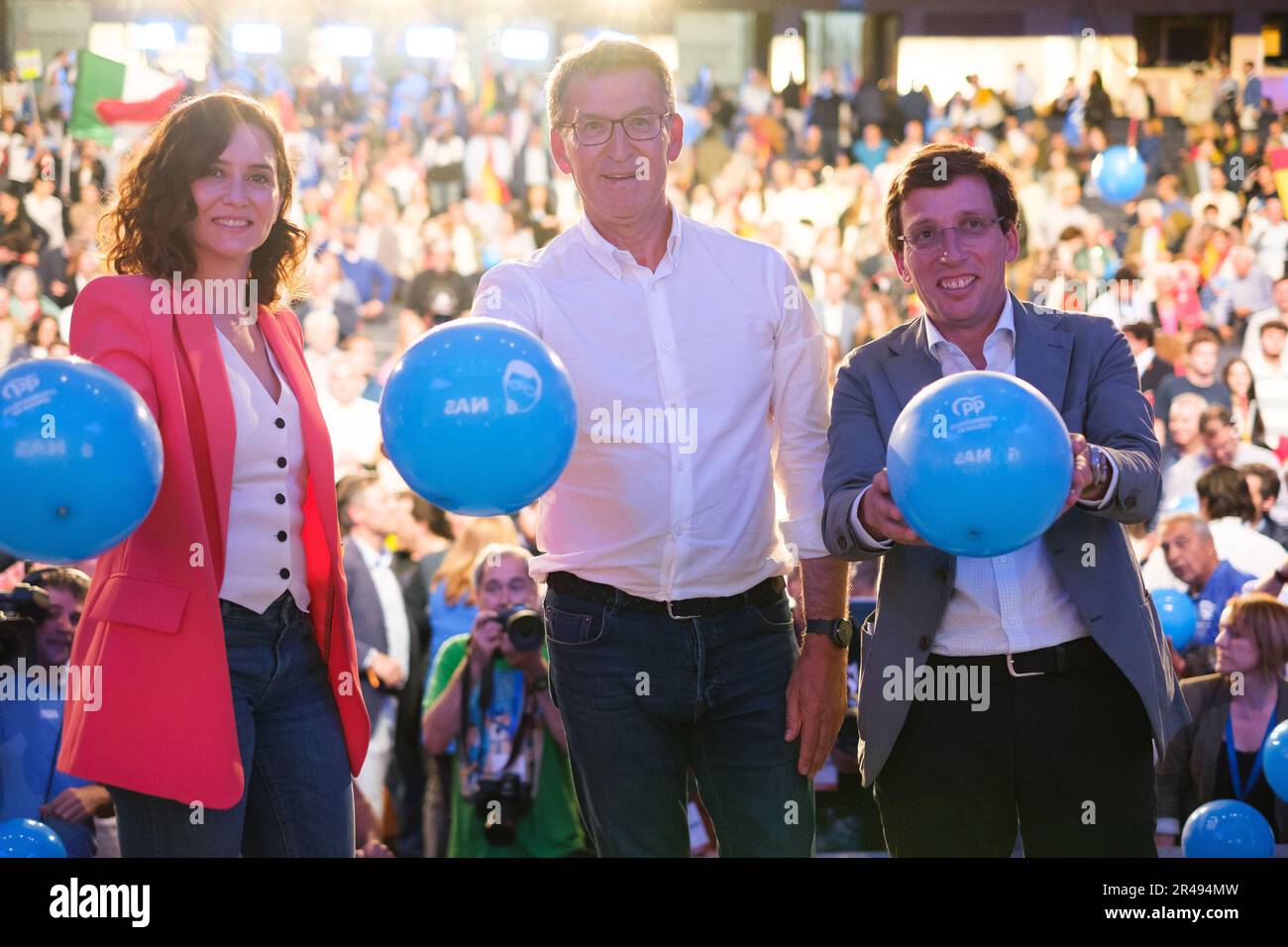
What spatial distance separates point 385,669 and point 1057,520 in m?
3.02

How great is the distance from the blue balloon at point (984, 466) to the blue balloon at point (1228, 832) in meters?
2.19

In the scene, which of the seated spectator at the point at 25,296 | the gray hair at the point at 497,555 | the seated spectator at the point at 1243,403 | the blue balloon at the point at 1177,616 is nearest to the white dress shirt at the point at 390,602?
the gray hair at the point at 497,555

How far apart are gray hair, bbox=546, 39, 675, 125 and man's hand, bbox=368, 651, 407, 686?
2811mm

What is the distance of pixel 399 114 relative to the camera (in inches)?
562

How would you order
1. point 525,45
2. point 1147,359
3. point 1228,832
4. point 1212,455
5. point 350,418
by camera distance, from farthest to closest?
point 525,45
point 1147,359
point 350,418
point 1212,455
point 1228,832

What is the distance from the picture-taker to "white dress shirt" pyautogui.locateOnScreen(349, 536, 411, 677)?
5.23 m

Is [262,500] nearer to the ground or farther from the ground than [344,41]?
nearer to the ground

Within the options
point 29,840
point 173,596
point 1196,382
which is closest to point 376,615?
point 29,840

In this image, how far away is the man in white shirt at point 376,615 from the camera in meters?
5.03

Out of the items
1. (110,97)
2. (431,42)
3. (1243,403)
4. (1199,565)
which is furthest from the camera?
(431,42)

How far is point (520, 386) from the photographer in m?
2.25

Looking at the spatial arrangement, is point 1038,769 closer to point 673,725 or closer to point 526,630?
point 673,725
